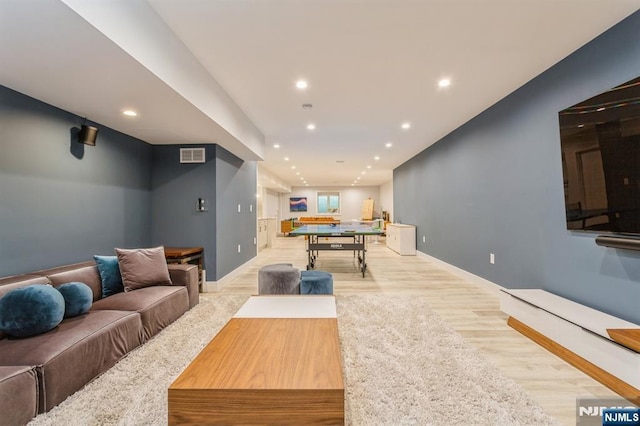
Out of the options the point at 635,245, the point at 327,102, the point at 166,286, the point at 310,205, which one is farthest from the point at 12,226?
the point at 310,205

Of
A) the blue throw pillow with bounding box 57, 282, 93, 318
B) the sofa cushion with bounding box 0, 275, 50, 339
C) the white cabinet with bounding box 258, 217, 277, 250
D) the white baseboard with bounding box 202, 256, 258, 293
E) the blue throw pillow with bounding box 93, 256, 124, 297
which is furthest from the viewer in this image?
the white cabinet with bounding box 258, 217, 277, 250

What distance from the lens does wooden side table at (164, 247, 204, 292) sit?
3.58 meters

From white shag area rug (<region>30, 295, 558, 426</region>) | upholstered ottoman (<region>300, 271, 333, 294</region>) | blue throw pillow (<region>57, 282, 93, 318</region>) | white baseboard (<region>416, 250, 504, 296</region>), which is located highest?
blue throw pillow (<region>57, 282, 93, 318</region>)

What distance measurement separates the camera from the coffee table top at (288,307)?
1945mm

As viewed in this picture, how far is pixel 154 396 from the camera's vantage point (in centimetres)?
167

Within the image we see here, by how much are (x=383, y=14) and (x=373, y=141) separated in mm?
3754

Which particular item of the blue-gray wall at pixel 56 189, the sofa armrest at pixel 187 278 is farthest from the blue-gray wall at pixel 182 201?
the sofa armrest at pixel 187 278

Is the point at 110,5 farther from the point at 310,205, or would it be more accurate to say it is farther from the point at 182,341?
the point at 310,205

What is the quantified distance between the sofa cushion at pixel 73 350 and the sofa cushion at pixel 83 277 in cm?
45

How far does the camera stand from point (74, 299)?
2.00 metres

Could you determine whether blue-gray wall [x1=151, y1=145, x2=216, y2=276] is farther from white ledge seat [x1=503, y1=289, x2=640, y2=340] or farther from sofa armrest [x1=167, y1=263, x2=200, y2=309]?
white ledge seat [x1=503, y1=289, x2=640, y2=340]

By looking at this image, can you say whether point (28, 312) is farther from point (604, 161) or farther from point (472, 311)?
point (604, 161)

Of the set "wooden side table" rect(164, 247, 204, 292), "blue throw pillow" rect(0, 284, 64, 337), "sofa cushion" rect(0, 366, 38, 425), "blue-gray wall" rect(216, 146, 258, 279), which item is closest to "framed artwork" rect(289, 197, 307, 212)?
"blue-gray wall" rect(216, 146, 258, 279)

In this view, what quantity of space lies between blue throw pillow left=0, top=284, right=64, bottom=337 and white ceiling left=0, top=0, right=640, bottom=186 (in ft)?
5.32
